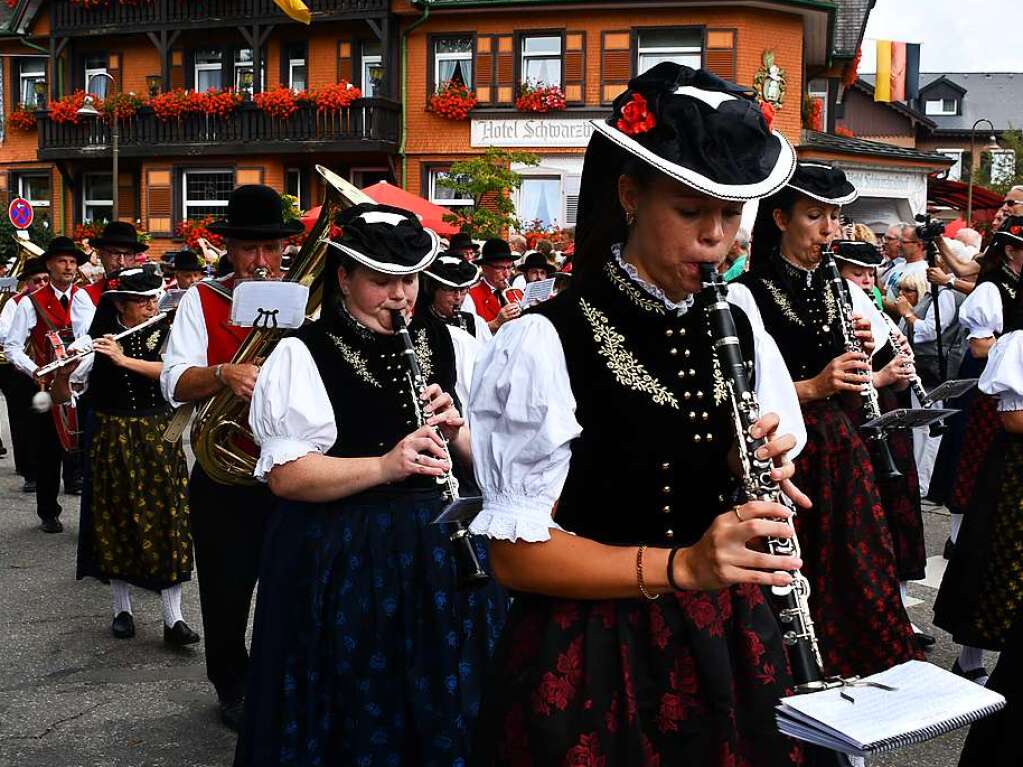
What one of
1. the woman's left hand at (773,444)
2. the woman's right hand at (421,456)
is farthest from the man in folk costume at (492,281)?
the woman's left hand at (773,444)

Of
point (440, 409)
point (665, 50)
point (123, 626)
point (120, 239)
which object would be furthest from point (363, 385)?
point (665, 50)

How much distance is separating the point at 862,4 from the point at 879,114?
19.1 m

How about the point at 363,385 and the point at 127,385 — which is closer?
the point at 363,385

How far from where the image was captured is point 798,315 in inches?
183

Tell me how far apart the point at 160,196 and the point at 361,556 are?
85.7 feet

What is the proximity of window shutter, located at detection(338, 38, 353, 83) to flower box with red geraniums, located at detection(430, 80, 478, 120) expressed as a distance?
2.24 m

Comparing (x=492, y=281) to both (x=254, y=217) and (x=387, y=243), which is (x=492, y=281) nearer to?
(x=254, y=217)

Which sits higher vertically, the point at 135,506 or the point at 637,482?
the point at 637,482

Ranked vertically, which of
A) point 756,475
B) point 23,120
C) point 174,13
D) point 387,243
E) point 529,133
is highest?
point 174,13

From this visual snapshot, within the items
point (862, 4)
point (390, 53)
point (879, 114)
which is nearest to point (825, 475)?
point (390, 53)

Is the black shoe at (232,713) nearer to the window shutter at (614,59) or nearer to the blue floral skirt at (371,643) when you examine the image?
the blue floral skirt at (371,643)

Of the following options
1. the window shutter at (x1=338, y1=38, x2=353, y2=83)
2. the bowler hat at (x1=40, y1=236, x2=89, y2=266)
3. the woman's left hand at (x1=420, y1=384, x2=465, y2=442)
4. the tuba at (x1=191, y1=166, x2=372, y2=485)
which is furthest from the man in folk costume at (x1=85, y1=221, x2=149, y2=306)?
the window shutter at (x1=338, y1=38, x2=353, y2=83)

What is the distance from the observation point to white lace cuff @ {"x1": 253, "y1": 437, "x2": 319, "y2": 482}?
11.9 ft

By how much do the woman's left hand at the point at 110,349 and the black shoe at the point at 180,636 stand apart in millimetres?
1450
